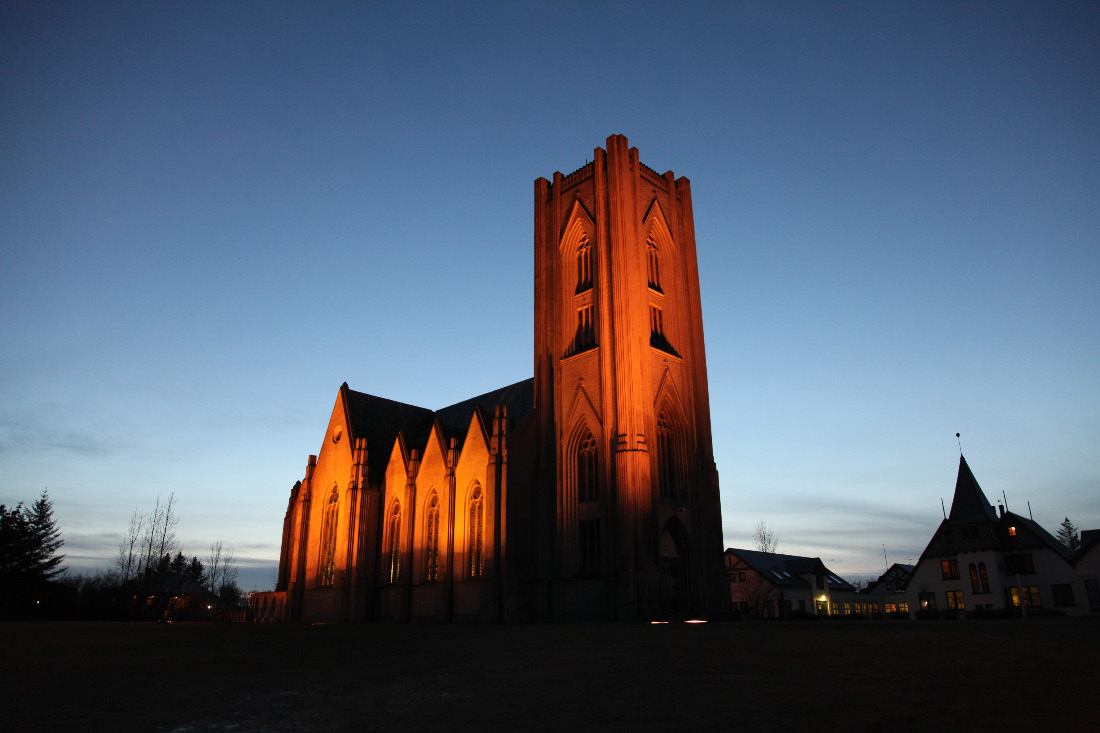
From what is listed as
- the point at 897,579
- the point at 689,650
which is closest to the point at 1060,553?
the point at 897,579

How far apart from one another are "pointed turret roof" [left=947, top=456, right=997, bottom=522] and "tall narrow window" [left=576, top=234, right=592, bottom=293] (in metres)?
35.2

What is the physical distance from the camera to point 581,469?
144ft

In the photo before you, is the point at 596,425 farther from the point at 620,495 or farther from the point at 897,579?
the point at 897,579

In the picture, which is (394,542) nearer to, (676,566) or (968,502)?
(676,566)

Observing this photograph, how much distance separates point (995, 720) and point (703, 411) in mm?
37802

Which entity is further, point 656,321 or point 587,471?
point 656,321

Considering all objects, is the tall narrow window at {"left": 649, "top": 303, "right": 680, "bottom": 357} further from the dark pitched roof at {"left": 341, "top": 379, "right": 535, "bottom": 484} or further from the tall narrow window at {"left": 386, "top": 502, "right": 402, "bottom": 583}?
the tall narrow window at {"left": 386, "top": 502, "right": 402, "bottom": 583}

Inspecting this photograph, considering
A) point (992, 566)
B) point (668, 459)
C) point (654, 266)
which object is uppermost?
point (654, 266)

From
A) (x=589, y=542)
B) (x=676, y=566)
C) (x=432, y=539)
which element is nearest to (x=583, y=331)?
(x=589, y=542)

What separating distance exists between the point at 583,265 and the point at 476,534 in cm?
1875

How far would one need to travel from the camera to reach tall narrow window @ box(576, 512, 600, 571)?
41.5 m

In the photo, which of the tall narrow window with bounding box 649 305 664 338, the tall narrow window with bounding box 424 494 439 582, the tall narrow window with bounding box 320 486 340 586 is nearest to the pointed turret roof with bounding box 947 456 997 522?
the tall narrow window with bounding box 649 305 664 338

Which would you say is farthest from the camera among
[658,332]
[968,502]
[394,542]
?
[968,502]

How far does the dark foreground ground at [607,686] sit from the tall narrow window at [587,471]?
69.4ft
